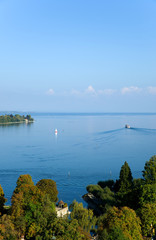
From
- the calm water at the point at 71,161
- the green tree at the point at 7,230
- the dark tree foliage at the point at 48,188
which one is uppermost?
the green tree at the point at 7,230

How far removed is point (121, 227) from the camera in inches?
515

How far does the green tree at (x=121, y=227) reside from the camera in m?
12.2

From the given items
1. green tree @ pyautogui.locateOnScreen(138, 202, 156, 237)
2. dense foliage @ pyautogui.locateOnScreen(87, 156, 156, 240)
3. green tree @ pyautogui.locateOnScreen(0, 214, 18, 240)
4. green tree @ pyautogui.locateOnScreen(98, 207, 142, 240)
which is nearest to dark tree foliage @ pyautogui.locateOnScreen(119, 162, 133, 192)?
Result: dense foliage @ pyautogui.locateOnScreen(87, 156, 156, 240)

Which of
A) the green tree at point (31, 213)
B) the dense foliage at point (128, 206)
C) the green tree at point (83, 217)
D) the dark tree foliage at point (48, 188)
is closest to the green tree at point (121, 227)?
the dense foliage at point (128, 206)

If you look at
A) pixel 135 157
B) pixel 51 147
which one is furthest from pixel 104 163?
pixel 51 147

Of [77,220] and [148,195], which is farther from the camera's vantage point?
[148,195]

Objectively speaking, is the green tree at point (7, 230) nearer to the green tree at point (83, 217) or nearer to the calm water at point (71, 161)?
the green tree at point (83, 217)

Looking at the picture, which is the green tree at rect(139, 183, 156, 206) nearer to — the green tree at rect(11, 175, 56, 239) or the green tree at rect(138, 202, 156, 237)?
the green tree at rect(138, 202, 156, 237)

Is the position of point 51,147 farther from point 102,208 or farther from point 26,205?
point 26,205

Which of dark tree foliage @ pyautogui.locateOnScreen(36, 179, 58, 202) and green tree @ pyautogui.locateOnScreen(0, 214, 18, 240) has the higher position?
green tree @ pyautogui.locateOnScreen(0, 214, 18, 240)

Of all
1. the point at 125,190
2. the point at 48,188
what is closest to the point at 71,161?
the point at 48,188

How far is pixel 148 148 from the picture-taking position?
54312 millimetres

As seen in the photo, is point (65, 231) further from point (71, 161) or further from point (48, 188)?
point (71, 161)

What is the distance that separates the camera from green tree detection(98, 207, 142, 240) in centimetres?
1221
